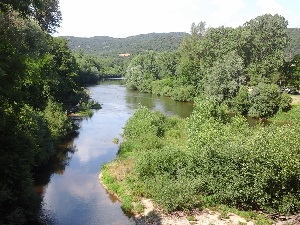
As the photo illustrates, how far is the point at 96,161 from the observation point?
3681cm

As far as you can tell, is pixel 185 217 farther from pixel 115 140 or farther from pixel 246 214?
pixel 115 140

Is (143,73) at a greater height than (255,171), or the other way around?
(143,73)

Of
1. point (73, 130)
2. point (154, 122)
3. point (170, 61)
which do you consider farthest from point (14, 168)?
point (170, 61)

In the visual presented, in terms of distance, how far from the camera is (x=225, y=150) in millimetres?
24266

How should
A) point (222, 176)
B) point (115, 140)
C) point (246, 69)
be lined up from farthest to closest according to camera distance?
point (246, 69), point (115, 140), point (222, 176)

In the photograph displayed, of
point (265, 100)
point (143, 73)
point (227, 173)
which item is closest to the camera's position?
point (227, 173)

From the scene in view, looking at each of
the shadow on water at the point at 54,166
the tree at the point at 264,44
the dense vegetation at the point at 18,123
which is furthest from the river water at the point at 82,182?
the tree at the point at 264,44

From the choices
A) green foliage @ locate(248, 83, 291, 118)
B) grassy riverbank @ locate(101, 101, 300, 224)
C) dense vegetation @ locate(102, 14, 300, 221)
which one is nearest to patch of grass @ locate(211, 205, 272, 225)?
grassy riverbank @ locate(101, 101, 300, 224)

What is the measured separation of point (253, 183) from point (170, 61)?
319ft

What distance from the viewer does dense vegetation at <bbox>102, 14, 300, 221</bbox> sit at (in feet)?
74.3

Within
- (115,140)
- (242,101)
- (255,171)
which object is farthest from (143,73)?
(255,171)

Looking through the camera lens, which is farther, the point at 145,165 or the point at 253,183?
the point at 145,165

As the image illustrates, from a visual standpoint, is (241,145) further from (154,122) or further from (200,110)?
(154,122)

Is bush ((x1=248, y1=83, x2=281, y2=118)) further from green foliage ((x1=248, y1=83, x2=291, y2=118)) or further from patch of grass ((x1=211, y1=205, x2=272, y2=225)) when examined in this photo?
patch of grass ((x1=211, y1=205, x2=272, y2=225))
